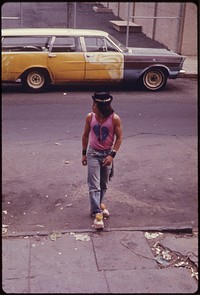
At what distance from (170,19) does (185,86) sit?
20.1ft

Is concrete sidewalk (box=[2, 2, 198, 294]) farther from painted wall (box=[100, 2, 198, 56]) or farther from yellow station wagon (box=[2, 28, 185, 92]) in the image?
painted wall (box=[100, 2, 198, 56])

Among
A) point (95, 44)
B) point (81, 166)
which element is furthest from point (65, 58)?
point (81, 166)

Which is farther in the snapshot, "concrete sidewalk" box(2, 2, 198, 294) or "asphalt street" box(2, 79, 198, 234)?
"asphalt street" box(2, 79, 198, 234)

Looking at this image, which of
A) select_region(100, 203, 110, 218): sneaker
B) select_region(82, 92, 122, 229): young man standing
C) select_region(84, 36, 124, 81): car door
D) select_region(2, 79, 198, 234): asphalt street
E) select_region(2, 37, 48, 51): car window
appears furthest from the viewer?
select_region(84, 36, 124, 81): car door

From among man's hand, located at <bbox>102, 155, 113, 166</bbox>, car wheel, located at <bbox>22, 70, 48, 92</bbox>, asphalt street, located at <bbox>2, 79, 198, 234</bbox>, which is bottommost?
asphalt street, located at <bbox>2, 79, 198, 234</bbox>

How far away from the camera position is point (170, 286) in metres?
4.42

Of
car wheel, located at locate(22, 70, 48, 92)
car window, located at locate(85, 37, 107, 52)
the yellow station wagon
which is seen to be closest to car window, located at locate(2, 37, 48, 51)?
the yellow station wagon

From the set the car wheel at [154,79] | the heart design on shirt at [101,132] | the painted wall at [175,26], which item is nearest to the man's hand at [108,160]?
the heart design on shirt at [101,132]

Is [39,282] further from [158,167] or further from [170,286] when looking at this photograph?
[158,167]

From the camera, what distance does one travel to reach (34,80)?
11750 mm

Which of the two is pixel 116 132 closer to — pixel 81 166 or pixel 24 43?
pixel 81 166

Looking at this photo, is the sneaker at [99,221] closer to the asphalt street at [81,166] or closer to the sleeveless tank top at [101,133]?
the asphalt street at [81,166]

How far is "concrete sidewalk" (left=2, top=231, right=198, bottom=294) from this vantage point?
4.36 m

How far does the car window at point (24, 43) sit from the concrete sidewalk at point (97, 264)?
23.4 ft
